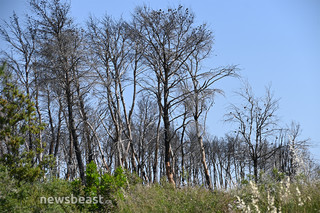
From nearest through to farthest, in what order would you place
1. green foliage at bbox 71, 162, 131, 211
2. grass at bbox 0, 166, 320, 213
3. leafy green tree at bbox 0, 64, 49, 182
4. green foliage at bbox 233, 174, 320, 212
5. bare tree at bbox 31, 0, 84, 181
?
green foliage at bbox 233, 174, 320, 212 → grass at bbox 0, 166, 320, 213 → green foliage at bbox 71, 162, 131, 211 → leafy green tree at bbox 0, 64, 49, 182 → bare tree at bbox 31, 0, 84, 181

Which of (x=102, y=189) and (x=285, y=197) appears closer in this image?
(x=285, y=197)

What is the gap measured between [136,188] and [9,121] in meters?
4.08

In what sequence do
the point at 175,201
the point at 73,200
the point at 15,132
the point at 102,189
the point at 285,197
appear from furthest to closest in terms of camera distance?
the point at 15,132
the point at 102,189
the point at 73,200
the point at 175,201
the point at 285,197

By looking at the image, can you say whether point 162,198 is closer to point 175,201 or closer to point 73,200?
point 175,201

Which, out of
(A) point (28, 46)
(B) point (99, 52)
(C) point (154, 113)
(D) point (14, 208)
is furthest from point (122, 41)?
(D) point (14, 208)

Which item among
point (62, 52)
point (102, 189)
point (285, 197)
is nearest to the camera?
point (285, 197)

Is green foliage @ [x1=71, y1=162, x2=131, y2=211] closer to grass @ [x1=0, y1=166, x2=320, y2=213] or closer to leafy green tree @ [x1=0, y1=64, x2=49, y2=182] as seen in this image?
grass @ [x1=0, y1=166, x2=320, y2=213]

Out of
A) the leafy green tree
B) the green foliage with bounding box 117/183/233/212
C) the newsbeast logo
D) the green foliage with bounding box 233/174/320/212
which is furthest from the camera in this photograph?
the leafy green tree

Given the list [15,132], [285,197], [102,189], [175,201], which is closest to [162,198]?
[175,201]

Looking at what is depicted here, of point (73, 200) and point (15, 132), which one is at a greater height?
point (15, 132)

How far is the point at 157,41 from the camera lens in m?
16.0

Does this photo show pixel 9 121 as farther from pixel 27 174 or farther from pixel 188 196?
pixel 188 196

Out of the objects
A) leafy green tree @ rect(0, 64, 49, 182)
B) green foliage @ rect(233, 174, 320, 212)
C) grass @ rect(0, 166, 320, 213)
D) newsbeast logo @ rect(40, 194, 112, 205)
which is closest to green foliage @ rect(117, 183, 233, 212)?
grass @ rect(0, 166, 320, 213)

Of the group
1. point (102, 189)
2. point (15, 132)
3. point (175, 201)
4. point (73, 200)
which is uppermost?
point (15, 132)
